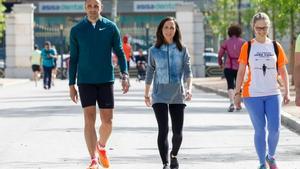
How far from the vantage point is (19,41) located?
5638 cm

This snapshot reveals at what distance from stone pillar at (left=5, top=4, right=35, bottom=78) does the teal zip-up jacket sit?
44.1 m

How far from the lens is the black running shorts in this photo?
11.6 meters

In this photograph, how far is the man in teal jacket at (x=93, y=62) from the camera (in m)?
11.5

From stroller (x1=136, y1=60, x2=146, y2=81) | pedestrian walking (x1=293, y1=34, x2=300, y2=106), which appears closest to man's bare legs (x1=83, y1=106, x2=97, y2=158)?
pedestrian walking (x1=293, y1=34, x2=300, y2=106)

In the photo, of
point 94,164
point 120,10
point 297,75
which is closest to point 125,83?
point 94,164

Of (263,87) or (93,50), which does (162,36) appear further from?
(263,87)

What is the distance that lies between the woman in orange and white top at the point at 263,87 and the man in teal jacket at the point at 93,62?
1353 mm

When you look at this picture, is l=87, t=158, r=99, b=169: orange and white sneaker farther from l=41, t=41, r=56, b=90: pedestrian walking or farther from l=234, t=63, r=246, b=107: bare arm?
l=41, t=41, r=56, b=90: pedestrian walking

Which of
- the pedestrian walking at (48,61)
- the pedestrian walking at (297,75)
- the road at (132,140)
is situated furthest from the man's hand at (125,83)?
the pedestrian walking at (48,61)

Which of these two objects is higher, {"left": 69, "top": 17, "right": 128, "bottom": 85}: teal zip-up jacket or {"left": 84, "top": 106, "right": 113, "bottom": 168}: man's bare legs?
{"left": 69, "top": 17, "right": 128, "bottom": 85}: teal zip-up jacket

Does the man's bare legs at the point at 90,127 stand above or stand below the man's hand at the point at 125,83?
below

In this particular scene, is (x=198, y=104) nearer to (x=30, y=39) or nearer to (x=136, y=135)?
(x=136, y=135)

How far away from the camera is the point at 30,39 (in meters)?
56.5

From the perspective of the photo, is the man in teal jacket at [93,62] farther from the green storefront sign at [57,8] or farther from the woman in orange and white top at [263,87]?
the green storefront sign at [57,8]
